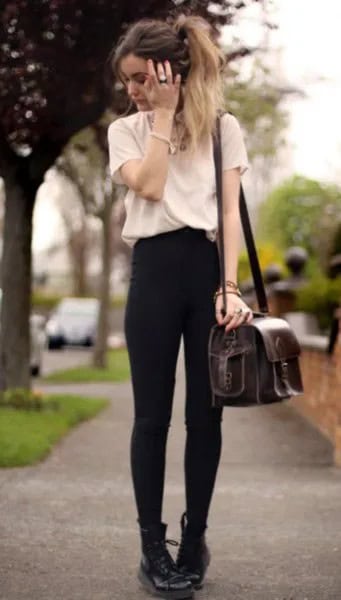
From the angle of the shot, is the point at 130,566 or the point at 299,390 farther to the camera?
the point at 130,566

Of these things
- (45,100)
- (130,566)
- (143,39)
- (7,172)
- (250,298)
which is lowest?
(250,298)

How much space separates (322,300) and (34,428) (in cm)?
500

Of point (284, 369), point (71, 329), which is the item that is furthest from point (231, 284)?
point (71, 329)

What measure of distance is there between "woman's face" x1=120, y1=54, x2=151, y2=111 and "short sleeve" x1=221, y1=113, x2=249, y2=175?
0.84ft

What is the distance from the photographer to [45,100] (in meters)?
8.72

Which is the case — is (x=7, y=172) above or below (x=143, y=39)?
below

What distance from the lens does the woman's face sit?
3.67m

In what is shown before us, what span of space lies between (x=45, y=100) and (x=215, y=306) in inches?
209

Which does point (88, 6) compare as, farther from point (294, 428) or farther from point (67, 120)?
point (294, 428)

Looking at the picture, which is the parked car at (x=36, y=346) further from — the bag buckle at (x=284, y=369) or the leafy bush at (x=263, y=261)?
the bag buckle at (x=284, y=369)

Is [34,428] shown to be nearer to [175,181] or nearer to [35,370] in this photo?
[175,181]

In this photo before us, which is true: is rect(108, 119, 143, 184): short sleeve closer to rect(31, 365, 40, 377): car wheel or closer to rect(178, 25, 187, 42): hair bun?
rect(178, 25, 187, 42): hair bun

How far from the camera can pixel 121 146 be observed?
375 cm

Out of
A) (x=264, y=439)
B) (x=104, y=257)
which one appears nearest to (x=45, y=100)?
(x=264, y=439)
